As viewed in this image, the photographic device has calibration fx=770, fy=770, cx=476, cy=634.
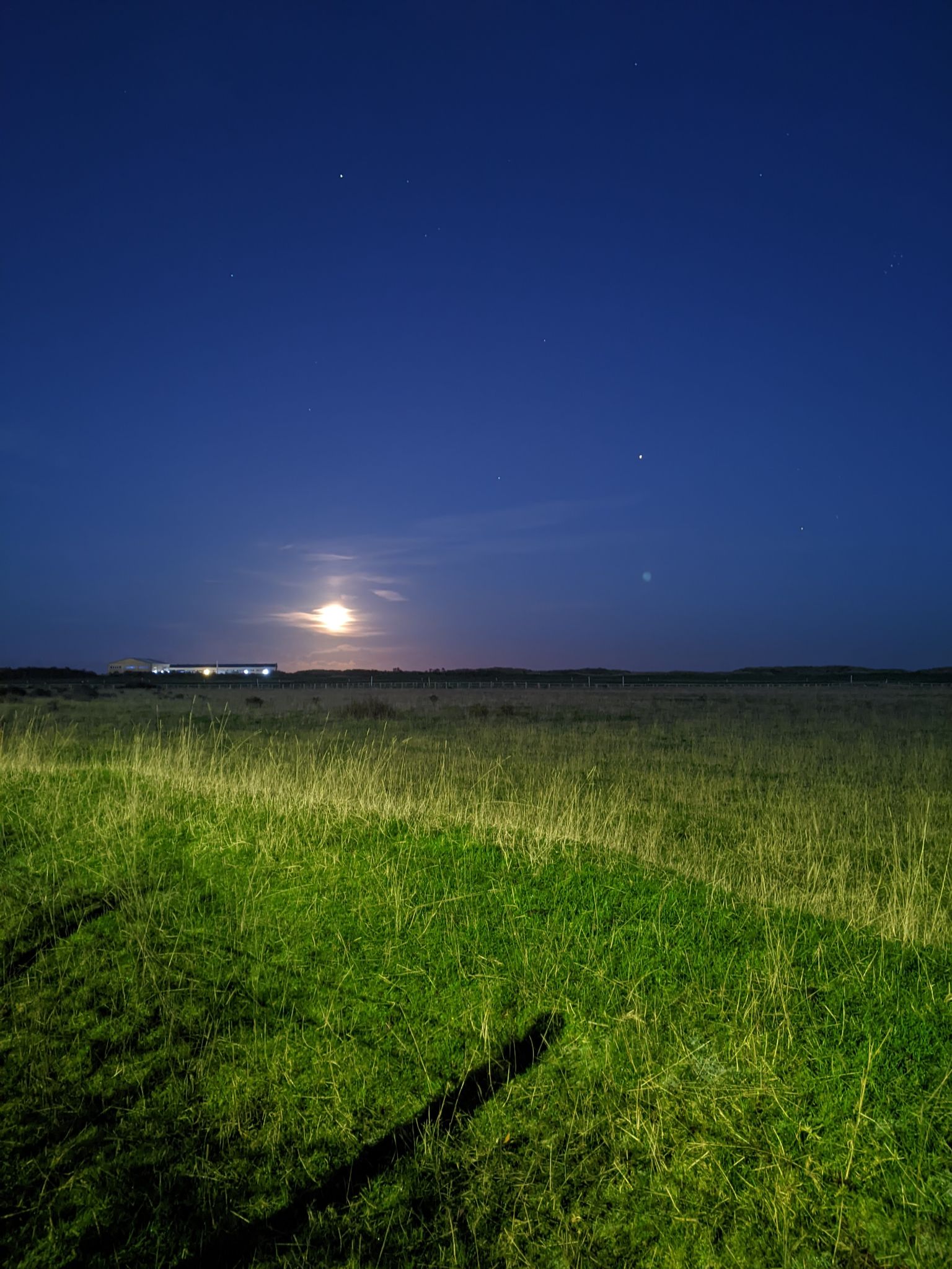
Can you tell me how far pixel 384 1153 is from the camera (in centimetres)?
418

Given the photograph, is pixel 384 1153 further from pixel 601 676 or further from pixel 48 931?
pixel 601 676

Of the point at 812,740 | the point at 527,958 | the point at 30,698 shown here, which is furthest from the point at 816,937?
the point at 30,698

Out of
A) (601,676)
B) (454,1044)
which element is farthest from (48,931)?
(601,676)

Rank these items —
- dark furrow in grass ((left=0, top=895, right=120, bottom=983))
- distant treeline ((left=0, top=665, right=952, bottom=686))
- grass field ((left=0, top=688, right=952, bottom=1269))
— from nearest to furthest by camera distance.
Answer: grass field ((left=0, top=688, right=952, bottom=1269)), dark furrow in grass ((left=0, top=895, right=120, bottom=983)), distant treeline ((left=0, top=665, right=952, bottom=686))

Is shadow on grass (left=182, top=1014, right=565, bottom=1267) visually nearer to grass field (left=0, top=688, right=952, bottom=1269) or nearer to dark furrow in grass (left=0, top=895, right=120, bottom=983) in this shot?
grass field (left=0, top=688, right=952, bottom=1269)

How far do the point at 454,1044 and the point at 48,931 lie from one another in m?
4.18

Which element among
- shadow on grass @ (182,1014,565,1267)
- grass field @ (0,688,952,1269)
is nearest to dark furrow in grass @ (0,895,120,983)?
grass field @ (0,688,952,1269)

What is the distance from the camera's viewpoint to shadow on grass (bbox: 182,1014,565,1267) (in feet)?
12.1

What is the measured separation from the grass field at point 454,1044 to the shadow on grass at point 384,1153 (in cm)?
2

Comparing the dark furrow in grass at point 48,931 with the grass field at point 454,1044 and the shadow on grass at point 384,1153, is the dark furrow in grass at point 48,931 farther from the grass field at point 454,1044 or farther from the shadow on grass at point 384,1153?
the shadow on grass at point 384,1153

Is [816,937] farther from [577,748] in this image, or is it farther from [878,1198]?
[577,748]

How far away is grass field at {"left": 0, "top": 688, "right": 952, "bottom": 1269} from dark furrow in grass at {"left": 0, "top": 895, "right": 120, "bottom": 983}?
3cm

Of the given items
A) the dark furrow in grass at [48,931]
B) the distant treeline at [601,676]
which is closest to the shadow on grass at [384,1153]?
the dark furrow in grass at [48,931]

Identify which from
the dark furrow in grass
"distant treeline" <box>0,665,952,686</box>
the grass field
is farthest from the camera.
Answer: "distant treeline" <box>0,665,952,686</box>
